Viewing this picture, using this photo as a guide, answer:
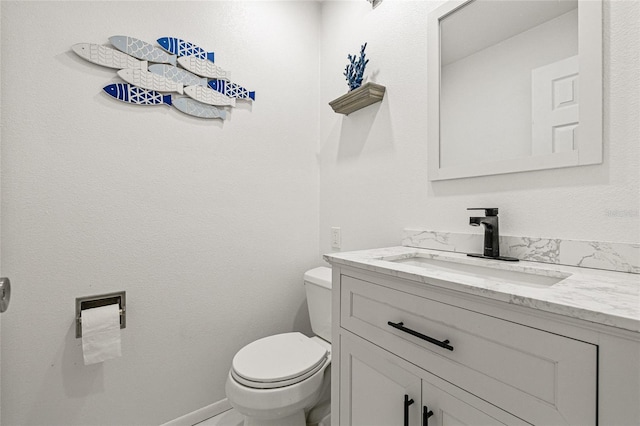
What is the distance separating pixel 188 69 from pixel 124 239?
84 cm

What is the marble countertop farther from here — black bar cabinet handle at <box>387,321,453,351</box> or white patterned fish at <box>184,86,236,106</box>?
white patterned fish at <box>184,86,236,106</box>

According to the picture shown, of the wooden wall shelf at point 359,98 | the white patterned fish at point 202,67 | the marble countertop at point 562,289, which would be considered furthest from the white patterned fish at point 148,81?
the marble countertop at point 562,289

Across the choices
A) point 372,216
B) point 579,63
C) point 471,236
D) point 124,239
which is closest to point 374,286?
point 471,236

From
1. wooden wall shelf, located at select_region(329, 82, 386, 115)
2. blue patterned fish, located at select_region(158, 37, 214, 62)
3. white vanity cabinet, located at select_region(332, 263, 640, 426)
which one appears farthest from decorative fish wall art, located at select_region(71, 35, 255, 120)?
white vanity cabinet, located at select_region(332, 263, 640, 426)

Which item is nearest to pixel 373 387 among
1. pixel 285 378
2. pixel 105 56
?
pixel 285 378

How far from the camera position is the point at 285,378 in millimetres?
1143

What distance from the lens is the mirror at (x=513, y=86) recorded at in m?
0.86

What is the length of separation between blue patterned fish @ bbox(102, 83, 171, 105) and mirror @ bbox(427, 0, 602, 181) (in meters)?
1.20

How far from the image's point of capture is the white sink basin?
84cm

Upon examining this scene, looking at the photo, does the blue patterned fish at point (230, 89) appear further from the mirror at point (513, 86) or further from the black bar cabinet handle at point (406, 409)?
the black bar cabinet handle at point (406, 409)

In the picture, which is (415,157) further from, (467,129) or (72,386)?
(72,386)

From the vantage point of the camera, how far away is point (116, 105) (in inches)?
50.0

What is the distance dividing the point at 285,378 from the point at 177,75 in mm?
1416

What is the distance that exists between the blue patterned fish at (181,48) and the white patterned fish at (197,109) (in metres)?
0.22
